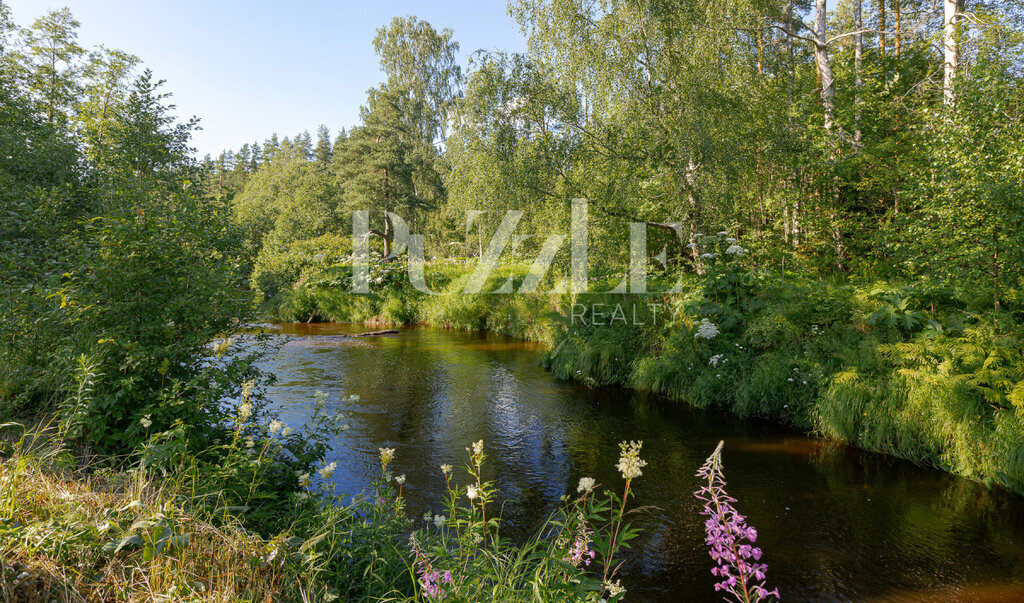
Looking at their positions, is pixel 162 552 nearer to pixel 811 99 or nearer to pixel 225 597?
pixel 225 597

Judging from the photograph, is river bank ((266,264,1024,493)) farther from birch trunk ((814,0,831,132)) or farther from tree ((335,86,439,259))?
tree ((335,86,439,259))

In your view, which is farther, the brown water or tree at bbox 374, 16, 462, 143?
tree at bbox 374, 16, 462, 143

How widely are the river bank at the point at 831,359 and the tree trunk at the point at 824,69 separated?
4.03m

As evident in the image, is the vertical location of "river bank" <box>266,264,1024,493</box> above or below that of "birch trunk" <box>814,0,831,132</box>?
below

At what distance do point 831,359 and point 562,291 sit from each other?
7.45 meters

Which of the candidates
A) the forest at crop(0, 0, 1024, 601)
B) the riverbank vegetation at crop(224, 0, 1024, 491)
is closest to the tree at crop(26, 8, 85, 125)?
the forest at crop(0, 0, 1024, 601)

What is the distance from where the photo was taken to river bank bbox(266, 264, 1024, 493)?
593 centimetres

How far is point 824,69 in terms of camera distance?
12266 millimetres

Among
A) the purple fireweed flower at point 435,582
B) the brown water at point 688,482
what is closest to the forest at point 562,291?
the purple fireweed flower at point 435,582

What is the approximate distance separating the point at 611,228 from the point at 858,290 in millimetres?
5181

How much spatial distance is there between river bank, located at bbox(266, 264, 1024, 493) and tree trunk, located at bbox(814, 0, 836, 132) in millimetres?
4035

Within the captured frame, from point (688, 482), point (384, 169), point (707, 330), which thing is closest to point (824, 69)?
point (707, 330)

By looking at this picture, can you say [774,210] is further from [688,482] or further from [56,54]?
[56,54]

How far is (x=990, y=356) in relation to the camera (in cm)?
587
